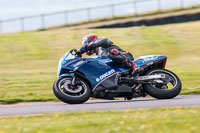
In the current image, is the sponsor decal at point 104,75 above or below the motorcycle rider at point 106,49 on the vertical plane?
below

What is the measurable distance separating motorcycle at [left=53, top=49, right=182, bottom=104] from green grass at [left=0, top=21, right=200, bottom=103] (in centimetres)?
442

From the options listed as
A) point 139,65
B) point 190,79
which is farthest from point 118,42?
point 139,65

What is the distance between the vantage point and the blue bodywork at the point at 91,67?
9.23 metres

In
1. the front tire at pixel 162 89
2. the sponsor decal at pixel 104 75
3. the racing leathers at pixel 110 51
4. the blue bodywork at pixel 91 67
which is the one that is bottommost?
the front tire at pixel 162 89

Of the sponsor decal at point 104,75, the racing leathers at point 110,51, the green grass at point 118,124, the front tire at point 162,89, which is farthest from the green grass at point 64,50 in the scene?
the green grass at point 118,124

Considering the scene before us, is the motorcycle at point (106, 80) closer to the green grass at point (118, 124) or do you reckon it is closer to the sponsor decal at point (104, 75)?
the sponsor decal at point (104, 75)

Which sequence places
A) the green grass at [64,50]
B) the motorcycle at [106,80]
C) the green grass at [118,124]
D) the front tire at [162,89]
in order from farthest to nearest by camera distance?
the green grass at [64,50] → the front tire at [162,89] → the motorcycle at [106,80] → the green grass at [118,124]

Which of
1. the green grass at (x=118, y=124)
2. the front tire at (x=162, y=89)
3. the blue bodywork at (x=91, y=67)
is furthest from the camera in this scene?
the front tire at (x=162, y=89)

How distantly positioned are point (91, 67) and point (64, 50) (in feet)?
52.3

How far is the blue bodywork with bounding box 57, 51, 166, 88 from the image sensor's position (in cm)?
923

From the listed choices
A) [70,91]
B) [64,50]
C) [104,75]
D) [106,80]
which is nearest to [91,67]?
[104,75]

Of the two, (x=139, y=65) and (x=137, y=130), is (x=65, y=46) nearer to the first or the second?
(x=139, y=65)

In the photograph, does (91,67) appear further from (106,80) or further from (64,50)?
(64,50)

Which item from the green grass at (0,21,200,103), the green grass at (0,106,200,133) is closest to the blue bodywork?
the green grass at (0,106,200,133)
